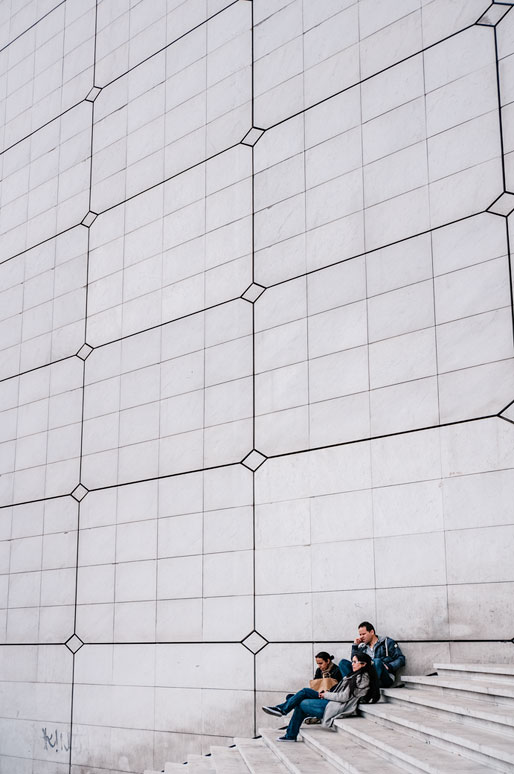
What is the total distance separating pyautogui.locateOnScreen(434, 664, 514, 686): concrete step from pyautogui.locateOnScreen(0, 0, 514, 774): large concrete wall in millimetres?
206

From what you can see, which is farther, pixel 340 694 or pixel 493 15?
pixel 493 15

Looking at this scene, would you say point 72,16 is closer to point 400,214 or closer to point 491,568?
point 400,214

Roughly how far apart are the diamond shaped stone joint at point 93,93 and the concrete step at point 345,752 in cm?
802

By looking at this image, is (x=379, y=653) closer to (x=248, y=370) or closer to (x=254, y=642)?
(x=254, y=642)

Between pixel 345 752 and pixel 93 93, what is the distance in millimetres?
8655

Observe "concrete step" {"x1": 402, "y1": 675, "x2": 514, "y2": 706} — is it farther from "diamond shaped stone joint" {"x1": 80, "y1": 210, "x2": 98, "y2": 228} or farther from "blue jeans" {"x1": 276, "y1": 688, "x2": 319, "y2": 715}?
"diamond shaped stone joint" {"x1": 80, "y1": 210, "x2": 98, "y2": 228}

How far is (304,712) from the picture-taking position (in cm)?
626

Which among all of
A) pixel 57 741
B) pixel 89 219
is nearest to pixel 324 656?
pixel 57 741

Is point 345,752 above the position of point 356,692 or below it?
below

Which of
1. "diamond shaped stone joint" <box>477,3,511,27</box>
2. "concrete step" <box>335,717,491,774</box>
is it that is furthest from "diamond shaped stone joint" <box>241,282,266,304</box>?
"concrete step" <box>335,717,491,774</box>

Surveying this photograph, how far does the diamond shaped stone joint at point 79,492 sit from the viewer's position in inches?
382

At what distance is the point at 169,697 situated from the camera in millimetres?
8258

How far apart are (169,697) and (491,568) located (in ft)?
11.4

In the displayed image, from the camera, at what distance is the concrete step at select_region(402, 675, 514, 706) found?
5098 millimetres
